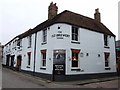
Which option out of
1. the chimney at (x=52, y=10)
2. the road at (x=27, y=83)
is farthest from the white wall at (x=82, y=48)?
the chimney at (x=52, y=10)

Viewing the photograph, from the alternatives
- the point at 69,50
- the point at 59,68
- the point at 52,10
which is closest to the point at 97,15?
the point at 52,10

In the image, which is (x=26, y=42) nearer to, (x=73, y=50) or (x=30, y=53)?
(x=30, y=53)

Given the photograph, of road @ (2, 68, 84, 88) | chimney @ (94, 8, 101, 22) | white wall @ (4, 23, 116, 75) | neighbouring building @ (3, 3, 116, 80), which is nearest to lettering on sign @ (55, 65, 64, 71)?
neighbouring building @ (3, 3, 116, 80)

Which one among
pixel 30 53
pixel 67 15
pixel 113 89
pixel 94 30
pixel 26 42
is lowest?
pixel 113 89

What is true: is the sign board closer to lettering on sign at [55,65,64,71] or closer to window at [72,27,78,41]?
lettering on sign at [55,65,64,71]

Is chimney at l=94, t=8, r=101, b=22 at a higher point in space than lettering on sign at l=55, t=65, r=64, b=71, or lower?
higher

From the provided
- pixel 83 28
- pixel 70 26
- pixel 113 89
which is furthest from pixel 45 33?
pixel 113 89

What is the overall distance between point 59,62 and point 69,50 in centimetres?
164

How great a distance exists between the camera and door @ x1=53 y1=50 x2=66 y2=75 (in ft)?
42.2

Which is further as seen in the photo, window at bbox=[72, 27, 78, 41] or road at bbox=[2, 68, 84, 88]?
window at bbox=[72, 27, 78, 41]

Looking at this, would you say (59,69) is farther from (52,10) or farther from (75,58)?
(52,10)

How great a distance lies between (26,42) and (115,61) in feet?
43.8

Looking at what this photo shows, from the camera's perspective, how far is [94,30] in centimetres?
1634

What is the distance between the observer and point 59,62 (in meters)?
13.0
